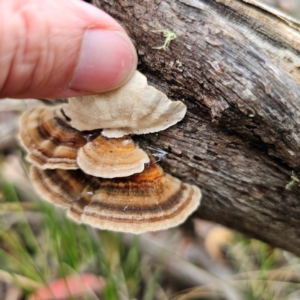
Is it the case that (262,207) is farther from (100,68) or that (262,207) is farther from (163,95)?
(100,68)

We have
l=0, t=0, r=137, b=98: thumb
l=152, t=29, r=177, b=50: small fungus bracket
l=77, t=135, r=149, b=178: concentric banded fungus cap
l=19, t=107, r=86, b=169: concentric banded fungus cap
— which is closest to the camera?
l=0, t=0, r=137, b=98: thumb

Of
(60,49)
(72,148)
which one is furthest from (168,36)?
(72,148)

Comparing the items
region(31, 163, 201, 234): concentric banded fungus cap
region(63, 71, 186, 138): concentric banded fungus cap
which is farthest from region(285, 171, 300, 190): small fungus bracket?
region(63, 71, 186, 138): concentric banded fungus cap

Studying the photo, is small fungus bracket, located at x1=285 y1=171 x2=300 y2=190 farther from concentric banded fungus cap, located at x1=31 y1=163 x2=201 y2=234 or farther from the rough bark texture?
concentric banded fungus cap, located at x1=31 y1=163 x2=201 y2=234

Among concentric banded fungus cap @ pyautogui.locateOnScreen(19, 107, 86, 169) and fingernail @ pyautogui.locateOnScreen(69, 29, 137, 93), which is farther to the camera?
concentric banded fungus cap @ pyautogui.locateOnScreen(19, 107, 86, 169)

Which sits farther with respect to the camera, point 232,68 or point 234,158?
point 234,158

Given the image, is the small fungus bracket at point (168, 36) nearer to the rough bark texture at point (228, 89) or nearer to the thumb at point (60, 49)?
the rough bark texture at point (228, 89)

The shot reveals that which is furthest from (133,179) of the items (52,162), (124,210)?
(52,162)
